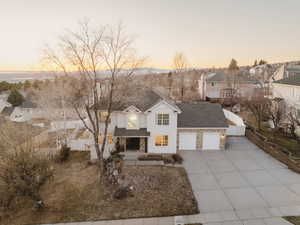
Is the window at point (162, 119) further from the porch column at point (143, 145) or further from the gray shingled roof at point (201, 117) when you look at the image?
the porch column at point (143, 145)

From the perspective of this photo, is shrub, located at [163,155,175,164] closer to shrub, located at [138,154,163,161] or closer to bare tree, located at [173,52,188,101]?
shrub, located at [138,154,163,161]

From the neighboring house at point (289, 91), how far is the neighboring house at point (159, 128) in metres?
12.7

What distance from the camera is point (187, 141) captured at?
19641mm

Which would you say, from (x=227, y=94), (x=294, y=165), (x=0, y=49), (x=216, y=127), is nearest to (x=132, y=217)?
(x=216, y=127)

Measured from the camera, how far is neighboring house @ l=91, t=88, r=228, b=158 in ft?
60.0

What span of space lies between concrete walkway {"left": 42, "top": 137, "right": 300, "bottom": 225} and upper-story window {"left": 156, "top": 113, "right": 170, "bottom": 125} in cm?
406

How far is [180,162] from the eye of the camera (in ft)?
55.0

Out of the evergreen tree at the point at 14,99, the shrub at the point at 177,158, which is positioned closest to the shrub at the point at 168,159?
the shrub at the point at 177,158

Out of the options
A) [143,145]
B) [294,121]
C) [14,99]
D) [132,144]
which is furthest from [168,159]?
[14,99]

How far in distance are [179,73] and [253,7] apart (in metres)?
25.9

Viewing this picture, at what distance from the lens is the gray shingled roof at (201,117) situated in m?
19.3

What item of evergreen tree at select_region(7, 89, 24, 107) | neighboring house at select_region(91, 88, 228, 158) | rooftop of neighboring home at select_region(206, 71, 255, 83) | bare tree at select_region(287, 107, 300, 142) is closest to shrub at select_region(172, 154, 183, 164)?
neighboring house at select_region(91, 88, 228, 158)

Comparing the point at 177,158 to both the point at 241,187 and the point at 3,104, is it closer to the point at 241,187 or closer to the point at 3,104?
the point at 241,187

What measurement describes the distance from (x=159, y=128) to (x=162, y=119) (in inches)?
41.3
